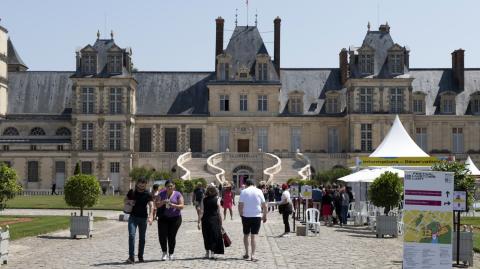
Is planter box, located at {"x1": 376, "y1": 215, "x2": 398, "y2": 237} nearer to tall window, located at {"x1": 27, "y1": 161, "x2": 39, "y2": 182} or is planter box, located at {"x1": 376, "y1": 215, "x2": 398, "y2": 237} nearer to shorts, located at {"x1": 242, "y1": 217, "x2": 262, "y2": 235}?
shorts, located at {"x1": 242, "y1": 217, "x2": 262, "y2": 235}

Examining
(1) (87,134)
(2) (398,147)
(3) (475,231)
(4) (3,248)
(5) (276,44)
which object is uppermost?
(5) (276,44)

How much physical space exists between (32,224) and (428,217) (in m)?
16.7

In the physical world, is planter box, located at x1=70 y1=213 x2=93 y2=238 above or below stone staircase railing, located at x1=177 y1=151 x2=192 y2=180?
below

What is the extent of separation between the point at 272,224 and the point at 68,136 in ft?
130

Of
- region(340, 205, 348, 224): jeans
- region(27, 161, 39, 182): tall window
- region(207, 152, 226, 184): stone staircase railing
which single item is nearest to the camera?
region(340, 205, 348, 224): jeans

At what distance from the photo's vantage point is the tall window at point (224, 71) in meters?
66.1

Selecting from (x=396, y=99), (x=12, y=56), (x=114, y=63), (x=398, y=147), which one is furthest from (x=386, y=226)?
(x=12, y=56)

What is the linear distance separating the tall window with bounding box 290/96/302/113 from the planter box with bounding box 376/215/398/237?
42.6 metres

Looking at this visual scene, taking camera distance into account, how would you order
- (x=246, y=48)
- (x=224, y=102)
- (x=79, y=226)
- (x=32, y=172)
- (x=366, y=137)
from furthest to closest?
1. (x=246, y=48)
2. (x=224, y=102)
3. (x=32, y=172)
4. (x=366, y=137)
5. (x=79, y=226)

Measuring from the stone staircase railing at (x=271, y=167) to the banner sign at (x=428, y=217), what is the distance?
4270 centimetres

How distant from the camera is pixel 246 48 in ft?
220

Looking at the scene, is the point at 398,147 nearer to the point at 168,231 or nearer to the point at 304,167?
the point at 168,231

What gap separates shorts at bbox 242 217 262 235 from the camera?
55.7ft

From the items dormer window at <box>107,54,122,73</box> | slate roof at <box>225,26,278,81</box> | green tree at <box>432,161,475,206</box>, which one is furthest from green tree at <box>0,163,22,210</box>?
slate roof at <box>225,26,278,81</box>
